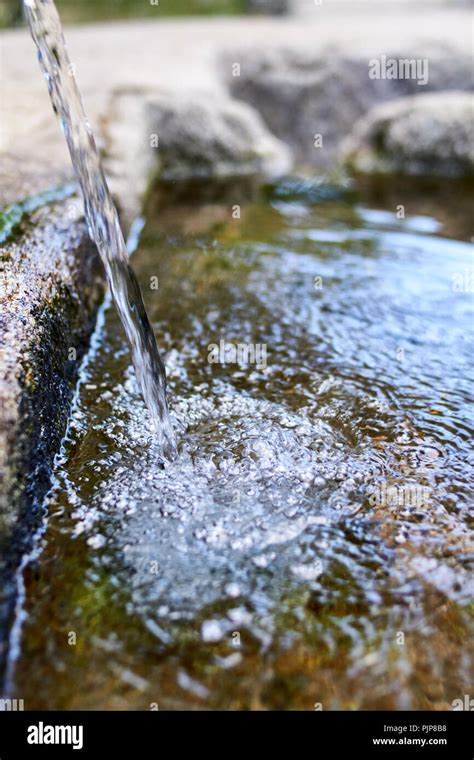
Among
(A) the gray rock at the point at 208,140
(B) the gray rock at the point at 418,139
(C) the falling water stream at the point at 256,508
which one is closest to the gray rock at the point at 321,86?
(B) the gray rock at the point at 418,139

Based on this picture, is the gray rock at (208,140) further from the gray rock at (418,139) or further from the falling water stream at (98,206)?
the falling water stream at (98,206)

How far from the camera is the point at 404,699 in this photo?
5.24 ft

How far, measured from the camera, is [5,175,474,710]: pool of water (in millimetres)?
1638

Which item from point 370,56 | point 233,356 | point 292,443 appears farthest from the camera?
point 370,56

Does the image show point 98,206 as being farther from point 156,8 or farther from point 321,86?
point 156,8

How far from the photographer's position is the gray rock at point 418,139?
23.2 ft

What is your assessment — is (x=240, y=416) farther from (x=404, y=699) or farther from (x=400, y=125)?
(x=400, y=125)

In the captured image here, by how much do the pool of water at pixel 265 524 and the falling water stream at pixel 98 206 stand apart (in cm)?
14

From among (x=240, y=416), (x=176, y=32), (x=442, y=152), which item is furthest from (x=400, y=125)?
(x=240, y=416)

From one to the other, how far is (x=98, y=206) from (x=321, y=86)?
26.3 ft

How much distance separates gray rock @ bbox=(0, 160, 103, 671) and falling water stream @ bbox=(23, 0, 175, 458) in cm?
27

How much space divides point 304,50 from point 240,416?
8863 millimetres

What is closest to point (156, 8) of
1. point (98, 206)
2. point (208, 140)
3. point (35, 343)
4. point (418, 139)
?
point (208, 140)

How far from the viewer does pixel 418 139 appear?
7.25 metres
